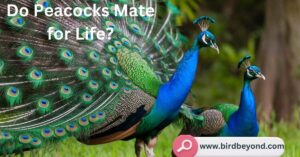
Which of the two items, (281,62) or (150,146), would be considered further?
(281,62)

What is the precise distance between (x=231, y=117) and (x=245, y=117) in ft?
0.52

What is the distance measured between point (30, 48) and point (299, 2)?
4.98 m

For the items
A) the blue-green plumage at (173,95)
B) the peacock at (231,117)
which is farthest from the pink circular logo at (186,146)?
the peacock at (231,117)

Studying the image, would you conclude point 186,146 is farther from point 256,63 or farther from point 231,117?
point 256,63

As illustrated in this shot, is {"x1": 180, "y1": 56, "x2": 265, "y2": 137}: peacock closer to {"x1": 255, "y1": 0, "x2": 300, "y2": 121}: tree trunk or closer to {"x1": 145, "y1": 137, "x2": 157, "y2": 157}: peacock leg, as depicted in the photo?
{"x1": 145, "y1": 137, "x2": 157, "y2": 157}: peacock leg

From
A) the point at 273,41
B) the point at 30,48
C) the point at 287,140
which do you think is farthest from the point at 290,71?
the point at 30,48

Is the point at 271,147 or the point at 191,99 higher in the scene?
the point at 191,99

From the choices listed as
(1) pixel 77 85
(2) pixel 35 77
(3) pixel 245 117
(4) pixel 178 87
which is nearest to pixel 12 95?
(2) pixel 35 77

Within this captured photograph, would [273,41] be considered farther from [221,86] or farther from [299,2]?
[221,86]

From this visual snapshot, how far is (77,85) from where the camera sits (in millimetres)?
5934

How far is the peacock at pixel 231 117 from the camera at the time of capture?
19.9 ft

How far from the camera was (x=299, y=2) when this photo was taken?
997cm

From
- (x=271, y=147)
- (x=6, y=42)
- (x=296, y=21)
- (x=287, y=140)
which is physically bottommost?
(x=271, y=147)

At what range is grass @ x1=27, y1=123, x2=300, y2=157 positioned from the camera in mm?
6524
